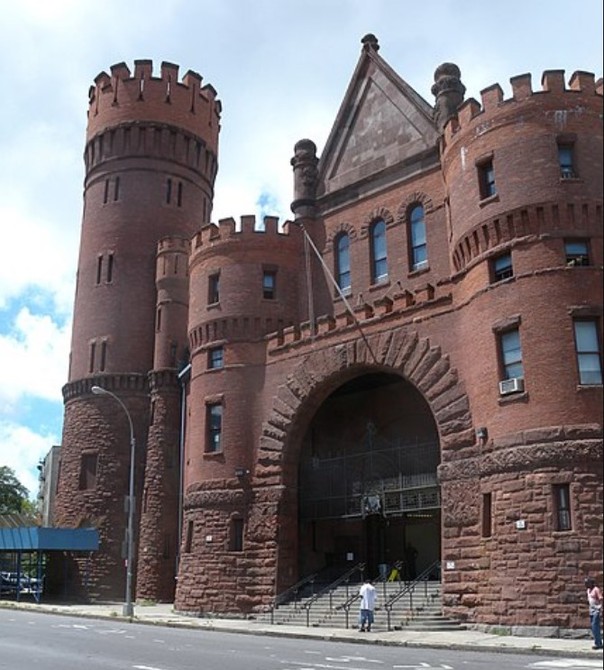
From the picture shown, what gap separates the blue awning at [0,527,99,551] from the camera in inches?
1687

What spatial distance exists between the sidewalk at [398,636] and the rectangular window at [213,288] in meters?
13.8

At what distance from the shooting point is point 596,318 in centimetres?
2414

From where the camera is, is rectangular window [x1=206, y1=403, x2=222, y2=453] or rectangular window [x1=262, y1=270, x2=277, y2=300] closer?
rectangular window [x1=206, y1=403, x2=222, y2=453]

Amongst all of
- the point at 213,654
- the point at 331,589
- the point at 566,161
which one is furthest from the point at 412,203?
the point at 213,654

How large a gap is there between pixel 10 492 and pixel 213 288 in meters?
68.0

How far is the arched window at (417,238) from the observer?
33625mm

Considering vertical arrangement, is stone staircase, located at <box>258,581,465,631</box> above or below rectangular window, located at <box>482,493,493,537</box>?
below

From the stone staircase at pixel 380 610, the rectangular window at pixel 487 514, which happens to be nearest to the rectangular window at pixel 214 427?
the stone staircase at pixel 380 610

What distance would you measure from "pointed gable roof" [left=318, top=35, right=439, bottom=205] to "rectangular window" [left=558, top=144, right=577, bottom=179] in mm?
8774

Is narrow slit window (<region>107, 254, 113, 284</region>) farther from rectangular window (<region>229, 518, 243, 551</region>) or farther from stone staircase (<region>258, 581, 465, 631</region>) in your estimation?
stone staircase (<region>258, 581, 465, 631</region>)

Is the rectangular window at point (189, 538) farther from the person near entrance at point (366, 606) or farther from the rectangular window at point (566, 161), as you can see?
the rectangular window at point (566, 161)

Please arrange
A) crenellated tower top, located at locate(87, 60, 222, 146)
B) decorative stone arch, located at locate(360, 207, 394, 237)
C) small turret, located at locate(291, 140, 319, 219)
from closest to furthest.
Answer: decorative stone arch, located at locate(360, 207, 394, 237) → small turret, located at locate(291, 140, 319, 219) → crenellated tower top, located at locate(87, 60, 222, 146)

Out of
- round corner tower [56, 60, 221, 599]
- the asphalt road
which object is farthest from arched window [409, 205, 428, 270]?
round corner tower [56, 60, 221, 599]

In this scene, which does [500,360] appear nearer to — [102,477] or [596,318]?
[596,318]
